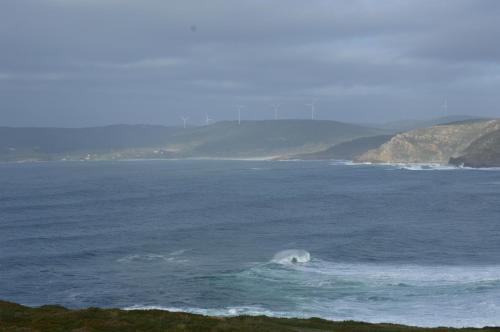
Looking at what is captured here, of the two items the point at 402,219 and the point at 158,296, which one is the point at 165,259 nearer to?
the point at 158,296

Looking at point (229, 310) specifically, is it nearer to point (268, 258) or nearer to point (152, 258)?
point (268, 258)

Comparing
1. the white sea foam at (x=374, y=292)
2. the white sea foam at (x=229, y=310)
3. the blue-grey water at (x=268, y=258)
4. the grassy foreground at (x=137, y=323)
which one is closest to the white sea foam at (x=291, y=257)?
the blue-grey water at (x=268, y=258)

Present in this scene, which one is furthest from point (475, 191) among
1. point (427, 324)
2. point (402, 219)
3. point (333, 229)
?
point (427, 324)

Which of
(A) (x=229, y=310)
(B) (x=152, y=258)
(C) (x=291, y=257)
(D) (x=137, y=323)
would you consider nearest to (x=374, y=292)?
(A) (x=229, y=310)

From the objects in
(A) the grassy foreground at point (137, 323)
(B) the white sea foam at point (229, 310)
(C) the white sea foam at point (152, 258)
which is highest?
(A) the grassy foreground at point (137, 323)

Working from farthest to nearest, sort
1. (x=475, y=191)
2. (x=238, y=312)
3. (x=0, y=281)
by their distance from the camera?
(x=475, y=191) < (x=0, y=281) < (x=238, y=312)

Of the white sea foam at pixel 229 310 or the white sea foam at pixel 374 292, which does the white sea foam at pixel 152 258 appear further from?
the white sea foam at pixel 229 310

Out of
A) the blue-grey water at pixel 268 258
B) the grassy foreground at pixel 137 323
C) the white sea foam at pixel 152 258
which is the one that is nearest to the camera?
the grassy foreground at pixel 137 323
